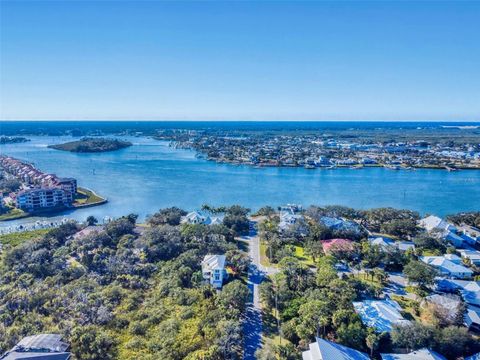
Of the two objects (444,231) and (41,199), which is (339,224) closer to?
(444,231)

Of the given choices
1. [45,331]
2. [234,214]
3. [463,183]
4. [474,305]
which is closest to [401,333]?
[474,305]

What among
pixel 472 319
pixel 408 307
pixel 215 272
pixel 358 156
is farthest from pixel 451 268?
pixel 358 156

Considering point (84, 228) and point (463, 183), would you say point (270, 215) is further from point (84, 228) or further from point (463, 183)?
point (463, 183)

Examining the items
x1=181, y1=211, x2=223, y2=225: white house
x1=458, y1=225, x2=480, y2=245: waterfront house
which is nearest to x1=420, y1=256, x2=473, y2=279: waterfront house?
x1=458, y1=225, x2=480, y2=245: waterfront house

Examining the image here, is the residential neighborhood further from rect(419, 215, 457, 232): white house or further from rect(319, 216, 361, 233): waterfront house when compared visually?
rect(419, 215, 457, 232): white house

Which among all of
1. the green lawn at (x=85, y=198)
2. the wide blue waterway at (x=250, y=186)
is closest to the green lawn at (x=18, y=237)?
the wide blue waterway at (x=250, y=186)

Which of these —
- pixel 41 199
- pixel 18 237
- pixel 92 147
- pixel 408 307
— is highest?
pixel 92 147
